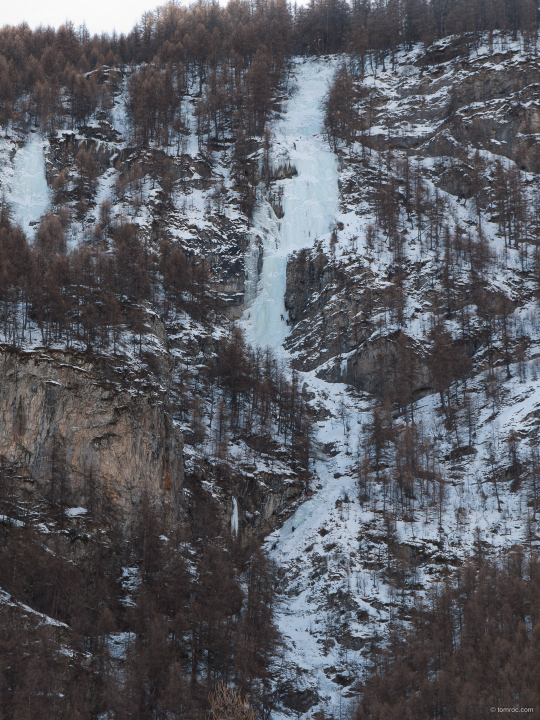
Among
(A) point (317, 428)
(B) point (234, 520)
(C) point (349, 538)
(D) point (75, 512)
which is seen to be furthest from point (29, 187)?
(C) point (349, 538)

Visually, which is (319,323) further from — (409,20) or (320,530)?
(409,20)

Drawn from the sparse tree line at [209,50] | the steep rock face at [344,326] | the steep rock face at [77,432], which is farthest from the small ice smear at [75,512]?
the sparse tree line at [209,50]

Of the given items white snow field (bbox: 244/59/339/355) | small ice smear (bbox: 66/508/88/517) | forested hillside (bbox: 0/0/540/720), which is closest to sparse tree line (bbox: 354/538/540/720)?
forested hillside (bbox: 0/0/540/720)

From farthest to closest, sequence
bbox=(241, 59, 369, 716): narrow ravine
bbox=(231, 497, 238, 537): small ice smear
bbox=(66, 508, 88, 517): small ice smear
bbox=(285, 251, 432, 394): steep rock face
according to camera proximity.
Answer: bbox=(285, 251, 432, 394): steep rock face < bbox=(231, 497, 238, 537): small ice smear < bbox=(66, 508, 88, 517): small ice smear < bbox=(241, 59, 369, 716): narrow ravine

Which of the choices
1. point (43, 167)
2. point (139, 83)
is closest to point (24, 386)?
point (43, 167)

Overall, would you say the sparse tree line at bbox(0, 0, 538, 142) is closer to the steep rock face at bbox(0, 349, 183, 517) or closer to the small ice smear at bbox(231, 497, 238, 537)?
the steep rock face at bbox(0, 349, 183, 517)

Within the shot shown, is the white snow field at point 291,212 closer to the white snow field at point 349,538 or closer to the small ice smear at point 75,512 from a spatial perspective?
the white snow field at point 349,538
